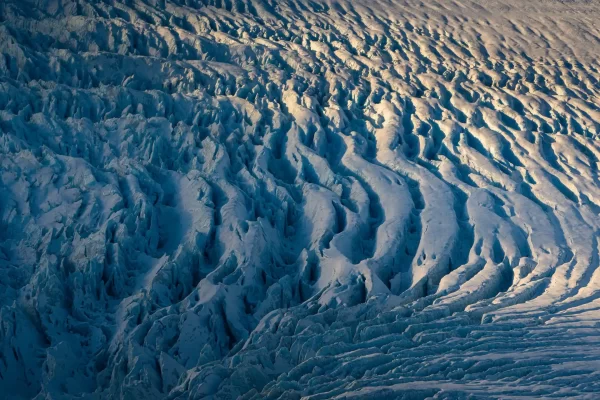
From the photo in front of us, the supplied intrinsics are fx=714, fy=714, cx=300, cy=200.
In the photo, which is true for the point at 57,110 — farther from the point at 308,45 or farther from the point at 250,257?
the point at 308,45

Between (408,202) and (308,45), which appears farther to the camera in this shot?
(308,45)

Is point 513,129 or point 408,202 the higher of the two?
point 513,129

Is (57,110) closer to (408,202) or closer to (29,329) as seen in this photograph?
(29,329)

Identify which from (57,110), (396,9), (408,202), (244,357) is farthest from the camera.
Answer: (396,9)

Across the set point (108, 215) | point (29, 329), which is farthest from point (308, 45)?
point (29, 329)

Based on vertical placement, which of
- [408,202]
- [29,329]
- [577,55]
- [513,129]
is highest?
[577,55]

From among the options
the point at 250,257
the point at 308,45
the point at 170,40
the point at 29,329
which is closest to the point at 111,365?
the point at 29,329

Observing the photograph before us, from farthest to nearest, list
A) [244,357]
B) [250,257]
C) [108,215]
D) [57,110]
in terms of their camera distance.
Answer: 1. [57,110]
2. [108,215]
3. [250,257]
4. [244,357]
